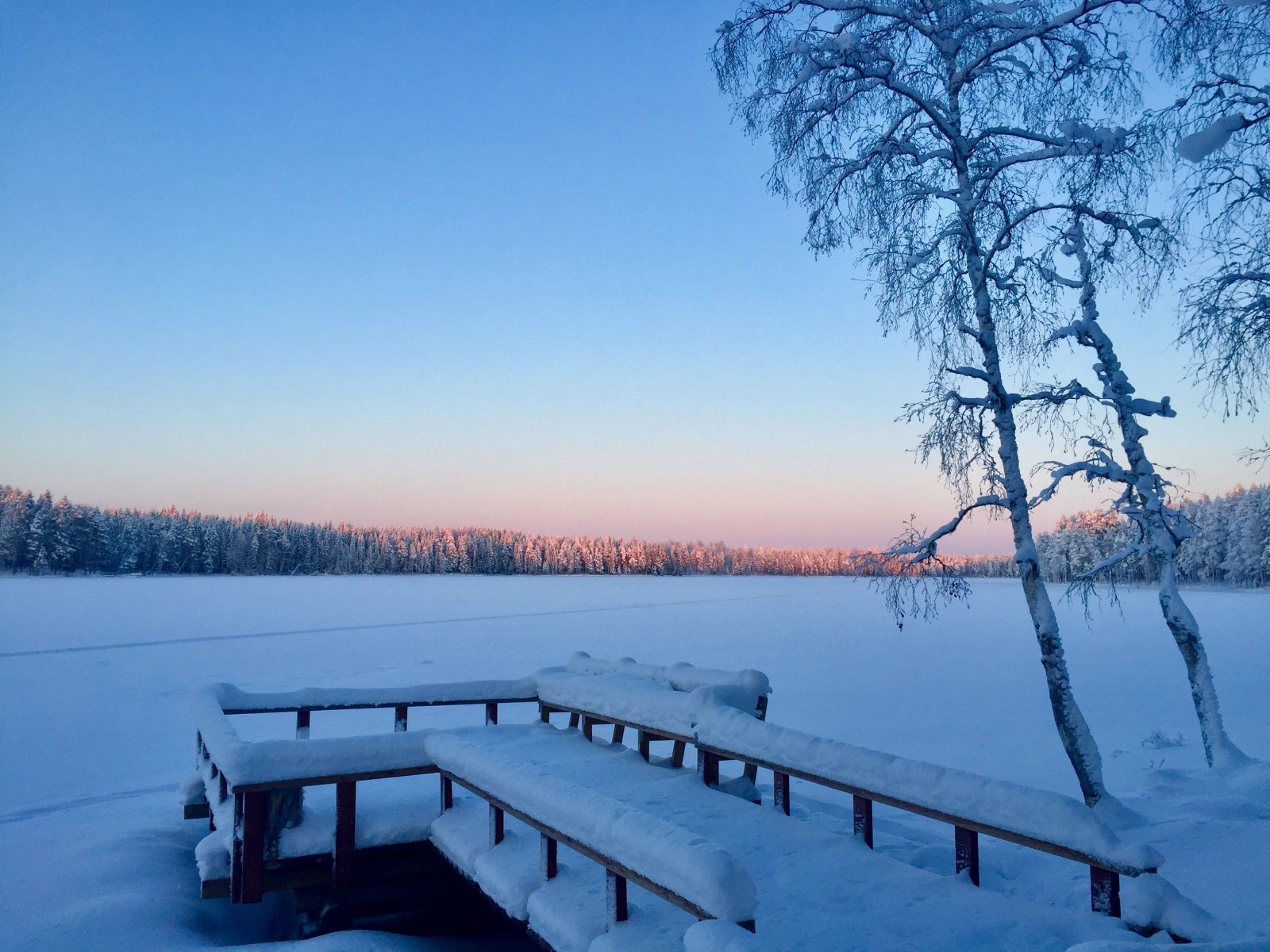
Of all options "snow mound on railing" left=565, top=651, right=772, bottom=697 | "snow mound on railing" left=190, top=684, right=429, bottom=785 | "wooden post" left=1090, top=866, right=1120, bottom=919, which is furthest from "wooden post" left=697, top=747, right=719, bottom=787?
"wooden post" left=1090, top=866, right=1120, bottom=919

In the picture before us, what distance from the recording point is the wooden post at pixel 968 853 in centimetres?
348

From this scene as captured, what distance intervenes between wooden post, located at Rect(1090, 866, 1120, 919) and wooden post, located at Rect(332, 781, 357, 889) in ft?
11.7

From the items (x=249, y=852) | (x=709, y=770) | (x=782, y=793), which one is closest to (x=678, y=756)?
(x=709, y=770)

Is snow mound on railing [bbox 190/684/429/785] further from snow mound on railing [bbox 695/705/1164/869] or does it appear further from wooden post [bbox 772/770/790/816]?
wooden post [bbox 772/770/790/816]

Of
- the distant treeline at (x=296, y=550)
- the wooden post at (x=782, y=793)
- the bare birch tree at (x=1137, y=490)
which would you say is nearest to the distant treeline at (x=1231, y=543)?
the bare birch tree at (x=1137, y=490)

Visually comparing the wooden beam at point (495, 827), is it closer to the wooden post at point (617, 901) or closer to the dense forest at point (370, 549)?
the wooden post at point (617, 901)

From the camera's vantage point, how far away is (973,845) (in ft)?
11.5

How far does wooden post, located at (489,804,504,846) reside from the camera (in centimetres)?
410

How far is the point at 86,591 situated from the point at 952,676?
141 ft

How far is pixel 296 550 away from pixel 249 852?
90.3m

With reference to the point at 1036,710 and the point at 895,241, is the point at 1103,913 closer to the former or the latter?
the point at 895,241

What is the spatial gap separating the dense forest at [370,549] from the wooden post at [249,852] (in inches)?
701

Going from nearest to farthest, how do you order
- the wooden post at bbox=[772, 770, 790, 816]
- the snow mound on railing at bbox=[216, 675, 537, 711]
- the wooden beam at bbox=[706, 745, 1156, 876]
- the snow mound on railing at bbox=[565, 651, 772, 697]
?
1. the wooden beam at bbox=[706, 745, 1156, 876]
2. the wooden post at bbox=[772, 770, 790, 816]
3. the snow mound on railing at bbox=[565, 651, 772, 697]
4. the snow mound on railing at bbox=[216, 675, 537, 711]

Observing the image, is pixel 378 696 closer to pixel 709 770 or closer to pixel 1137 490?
pixel 709 770
